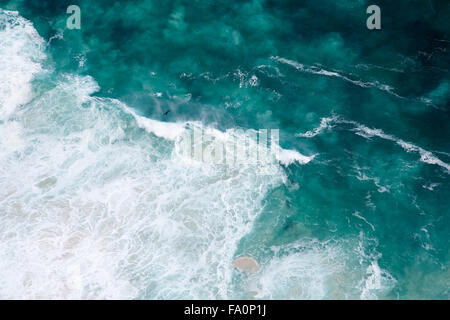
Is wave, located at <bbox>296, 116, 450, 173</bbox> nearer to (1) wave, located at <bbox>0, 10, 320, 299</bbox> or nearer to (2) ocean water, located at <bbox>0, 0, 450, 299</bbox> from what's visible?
(2) ocean water, located at <bbox>0, 0, 450, 299</bbox>

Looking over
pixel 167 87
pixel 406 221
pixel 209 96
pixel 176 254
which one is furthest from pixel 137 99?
pixel 406 221

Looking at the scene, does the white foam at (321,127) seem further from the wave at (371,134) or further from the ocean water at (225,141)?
the ocean water at (225,141)

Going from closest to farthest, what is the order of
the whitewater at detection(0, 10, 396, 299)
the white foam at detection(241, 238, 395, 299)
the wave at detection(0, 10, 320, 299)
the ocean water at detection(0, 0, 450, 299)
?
the white foam at detection(241, 238, 395, 299), the whitewater at detection(0, 10, 396, 299), the wave at detection(0, 10, 320, 299), the ocean water at detection(0, 0, 450, 299)

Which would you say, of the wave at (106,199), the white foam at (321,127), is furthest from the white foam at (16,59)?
the white foam at (321,127)

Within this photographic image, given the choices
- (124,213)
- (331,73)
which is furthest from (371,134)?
(124,213)

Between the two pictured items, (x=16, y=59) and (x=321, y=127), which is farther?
(x=16, y=59)

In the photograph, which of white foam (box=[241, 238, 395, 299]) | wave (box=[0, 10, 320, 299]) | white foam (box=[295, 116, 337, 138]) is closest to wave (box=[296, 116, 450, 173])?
white foam (box=[295, 116, 337, 138])

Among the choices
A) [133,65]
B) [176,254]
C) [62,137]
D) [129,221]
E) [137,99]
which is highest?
[133,65]

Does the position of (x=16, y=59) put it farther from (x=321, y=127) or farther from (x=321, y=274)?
(x=321, y=274)

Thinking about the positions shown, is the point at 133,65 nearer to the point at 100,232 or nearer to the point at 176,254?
the point at 100,232
